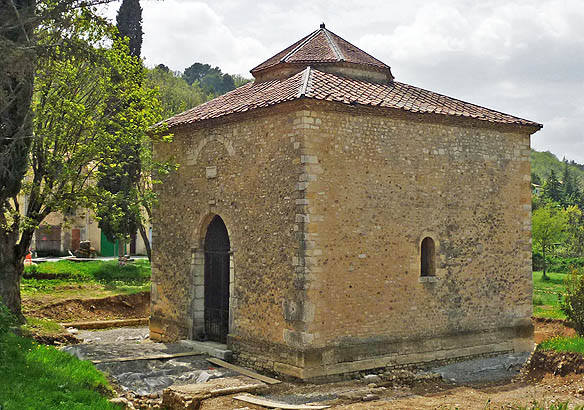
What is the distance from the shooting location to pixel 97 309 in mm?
21750

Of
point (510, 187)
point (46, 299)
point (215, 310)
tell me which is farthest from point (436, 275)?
point (46, 299)

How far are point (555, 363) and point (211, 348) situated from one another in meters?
7.42

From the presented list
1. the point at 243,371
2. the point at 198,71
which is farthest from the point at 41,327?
the point at 198,71

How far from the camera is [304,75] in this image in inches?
563

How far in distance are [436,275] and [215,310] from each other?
5.20 metres

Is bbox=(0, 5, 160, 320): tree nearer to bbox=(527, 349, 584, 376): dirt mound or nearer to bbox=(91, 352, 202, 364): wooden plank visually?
bbox=(91, 352, 202, 364): wooden plank

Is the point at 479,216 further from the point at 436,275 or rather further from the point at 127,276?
the point at 127,276

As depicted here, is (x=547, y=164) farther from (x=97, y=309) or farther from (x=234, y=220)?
(x=234, y=220)

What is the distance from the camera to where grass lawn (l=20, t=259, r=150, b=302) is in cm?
2234

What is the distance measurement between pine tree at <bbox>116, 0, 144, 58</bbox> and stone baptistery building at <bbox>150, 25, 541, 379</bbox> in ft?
42.0

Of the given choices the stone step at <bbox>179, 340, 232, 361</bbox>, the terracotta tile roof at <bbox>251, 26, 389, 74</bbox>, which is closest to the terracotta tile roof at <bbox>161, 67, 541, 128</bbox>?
the terracotta tile roof at <bbox>251, 26, 389, 74</bbox>

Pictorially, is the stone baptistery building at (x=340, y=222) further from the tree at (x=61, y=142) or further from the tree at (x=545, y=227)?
the tree at (x=545, y=227)

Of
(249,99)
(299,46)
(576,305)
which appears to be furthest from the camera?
(299,46)

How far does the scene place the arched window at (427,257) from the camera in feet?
47.1
